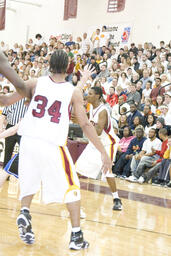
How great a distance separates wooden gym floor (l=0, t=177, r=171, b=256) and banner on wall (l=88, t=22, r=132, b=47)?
533 inches

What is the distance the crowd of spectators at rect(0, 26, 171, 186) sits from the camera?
33.0 feet

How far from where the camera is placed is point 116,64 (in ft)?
50.5

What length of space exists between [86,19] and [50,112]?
19.5 meters

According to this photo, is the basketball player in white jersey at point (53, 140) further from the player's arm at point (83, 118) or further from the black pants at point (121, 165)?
the black pants at point (121, 165)

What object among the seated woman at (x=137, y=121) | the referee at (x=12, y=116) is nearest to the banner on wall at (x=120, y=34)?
the seated woman at (x=137, y=121)

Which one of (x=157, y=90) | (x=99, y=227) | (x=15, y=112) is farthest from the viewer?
(x=157, y=90)

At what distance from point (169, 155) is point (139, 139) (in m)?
1.24

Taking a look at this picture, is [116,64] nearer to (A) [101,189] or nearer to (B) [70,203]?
(A) [101,189]

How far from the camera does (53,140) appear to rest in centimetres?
380

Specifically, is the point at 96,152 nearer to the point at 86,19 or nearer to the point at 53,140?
the point at 53,140

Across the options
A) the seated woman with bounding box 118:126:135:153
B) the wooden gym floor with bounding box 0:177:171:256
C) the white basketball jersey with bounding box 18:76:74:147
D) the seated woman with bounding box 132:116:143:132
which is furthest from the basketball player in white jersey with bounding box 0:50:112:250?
the seated woman with bounding box 132:116:143:132

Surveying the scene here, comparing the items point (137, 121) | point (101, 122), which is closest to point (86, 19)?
point (137, 121)

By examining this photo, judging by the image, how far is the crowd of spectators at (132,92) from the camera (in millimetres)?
10047

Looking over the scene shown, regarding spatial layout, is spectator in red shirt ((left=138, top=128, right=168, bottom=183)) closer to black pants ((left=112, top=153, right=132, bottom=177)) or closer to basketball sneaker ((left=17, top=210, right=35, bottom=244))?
black pants ((left=112, top=153, right=132, bottom=177))
